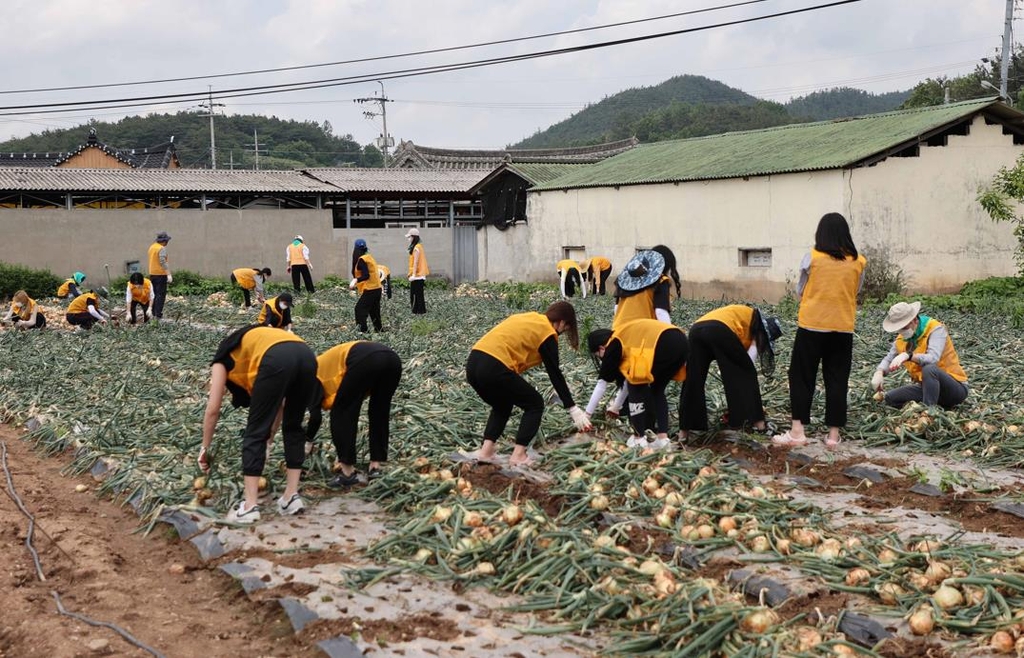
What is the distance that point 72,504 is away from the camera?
759 centimetres

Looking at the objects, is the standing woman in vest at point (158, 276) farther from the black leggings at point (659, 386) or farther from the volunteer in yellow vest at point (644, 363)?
the black leggings at point (659, 386)

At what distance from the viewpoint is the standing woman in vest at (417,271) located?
17.8m

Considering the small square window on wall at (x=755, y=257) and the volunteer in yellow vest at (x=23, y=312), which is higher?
the small square window on wall at (x=755, y=257)

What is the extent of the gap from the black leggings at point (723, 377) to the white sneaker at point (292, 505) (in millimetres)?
3150

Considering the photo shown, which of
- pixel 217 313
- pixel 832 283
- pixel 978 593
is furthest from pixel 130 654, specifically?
pixel 217 313

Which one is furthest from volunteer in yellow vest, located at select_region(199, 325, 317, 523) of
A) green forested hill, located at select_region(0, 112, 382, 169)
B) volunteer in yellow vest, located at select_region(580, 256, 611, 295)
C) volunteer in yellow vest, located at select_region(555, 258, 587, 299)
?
green forested hill, located at select_region(0, 112, 382, 169)

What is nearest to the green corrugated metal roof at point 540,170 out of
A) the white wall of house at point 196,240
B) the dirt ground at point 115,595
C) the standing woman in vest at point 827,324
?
the white wall of house at point 196,240

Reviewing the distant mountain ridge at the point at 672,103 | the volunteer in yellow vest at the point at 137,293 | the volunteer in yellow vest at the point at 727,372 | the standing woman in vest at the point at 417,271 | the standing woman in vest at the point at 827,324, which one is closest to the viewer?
the standing woman in vest at the point at 827,324

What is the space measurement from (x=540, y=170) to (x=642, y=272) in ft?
A: 78.3

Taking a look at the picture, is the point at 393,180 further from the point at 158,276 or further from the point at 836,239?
the point at 836,239

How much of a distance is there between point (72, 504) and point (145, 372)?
4.67 m

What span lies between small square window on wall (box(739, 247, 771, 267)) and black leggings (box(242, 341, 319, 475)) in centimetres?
1738

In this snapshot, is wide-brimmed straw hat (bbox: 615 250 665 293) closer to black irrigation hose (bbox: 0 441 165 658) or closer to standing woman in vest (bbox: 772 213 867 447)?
standing woman in vest (bbox: 772 213 867 447)

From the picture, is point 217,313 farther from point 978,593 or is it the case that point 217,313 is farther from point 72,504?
point 978,593
